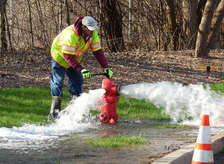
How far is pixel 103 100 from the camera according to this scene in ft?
28.9

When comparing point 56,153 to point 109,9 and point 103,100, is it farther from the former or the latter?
point 109,9

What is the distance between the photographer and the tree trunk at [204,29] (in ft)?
50.6

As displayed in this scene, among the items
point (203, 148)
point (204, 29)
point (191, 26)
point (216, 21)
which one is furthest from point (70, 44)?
point (191, 26)

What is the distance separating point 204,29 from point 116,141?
9.58 m

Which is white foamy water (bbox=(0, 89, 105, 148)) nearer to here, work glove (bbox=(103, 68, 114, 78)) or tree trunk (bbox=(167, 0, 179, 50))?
work glove (bbox=(103, 68, 114, 78))

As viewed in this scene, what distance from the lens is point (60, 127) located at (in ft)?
27.8

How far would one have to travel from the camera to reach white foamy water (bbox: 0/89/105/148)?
7.21 meters

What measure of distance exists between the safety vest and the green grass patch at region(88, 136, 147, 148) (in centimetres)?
201

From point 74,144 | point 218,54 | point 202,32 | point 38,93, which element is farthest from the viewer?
point 218,54

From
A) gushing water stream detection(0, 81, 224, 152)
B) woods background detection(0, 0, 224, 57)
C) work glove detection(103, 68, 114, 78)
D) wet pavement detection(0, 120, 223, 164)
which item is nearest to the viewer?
wet pavement detection(0, 120, 223, 164)

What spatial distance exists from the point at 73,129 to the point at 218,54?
32.5ft

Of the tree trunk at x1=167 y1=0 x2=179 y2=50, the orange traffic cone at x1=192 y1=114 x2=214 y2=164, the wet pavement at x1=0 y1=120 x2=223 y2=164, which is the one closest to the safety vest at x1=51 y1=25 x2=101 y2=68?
the wet pavement at x1=0 y1=120 x2=223 y2=164

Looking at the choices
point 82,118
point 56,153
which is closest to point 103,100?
point 82,118

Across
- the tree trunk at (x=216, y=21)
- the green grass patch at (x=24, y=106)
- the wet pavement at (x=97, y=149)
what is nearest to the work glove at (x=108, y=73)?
the wet pavement at (x=97, y=149)
